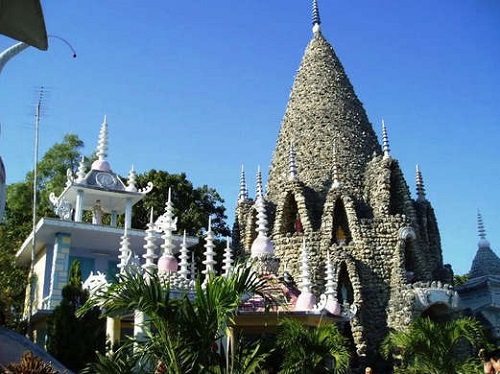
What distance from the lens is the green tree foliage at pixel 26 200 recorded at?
2097cm

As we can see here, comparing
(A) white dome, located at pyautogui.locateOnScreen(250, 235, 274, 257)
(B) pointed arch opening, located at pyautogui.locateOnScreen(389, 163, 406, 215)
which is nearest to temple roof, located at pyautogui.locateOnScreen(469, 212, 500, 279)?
(B) pointed arch opening, located at pyautogui.locateOnScreen(389, 163, 406, 215)

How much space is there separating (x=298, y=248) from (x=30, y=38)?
17369 millimetres

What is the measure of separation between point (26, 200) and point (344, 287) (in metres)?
14.5

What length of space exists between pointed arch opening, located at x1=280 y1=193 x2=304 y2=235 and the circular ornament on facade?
658 centimetres

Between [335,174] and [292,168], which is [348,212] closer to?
[335,174]

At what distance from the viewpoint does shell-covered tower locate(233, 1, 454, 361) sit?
21328mm

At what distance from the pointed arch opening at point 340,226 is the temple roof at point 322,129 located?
3.22ft

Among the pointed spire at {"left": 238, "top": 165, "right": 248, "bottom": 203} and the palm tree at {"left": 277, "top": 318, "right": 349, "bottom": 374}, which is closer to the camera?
the palm tree at {"left": 277, "top": 318, "right": 349, "bottom": 374}

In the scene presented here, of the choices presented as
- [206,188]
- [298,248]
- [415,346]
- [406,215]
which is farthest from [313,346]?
[206,188]

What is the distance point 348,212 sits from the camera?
74.8 ft

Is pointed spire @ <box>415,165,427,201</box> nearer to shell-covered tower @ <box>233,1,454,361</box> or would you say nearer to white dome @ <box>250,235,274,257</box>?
shell-covered tower @ <box>233,1,454,361</box>

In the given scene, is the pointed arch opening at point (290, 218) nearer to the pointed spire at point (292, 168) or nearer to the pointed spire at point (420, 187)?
the pointed spire at point (292, 168)

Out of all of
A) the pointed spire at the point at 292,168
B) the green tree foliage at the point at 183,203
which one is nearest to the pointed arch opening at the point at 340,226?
the pointed spire at the point at 292,168

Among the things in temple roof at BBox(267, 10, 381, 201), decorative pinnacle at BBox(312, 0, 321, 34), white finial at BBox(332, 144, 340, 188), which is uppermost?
decorative pinnacle at BBox(312, 0, 321, 34)
